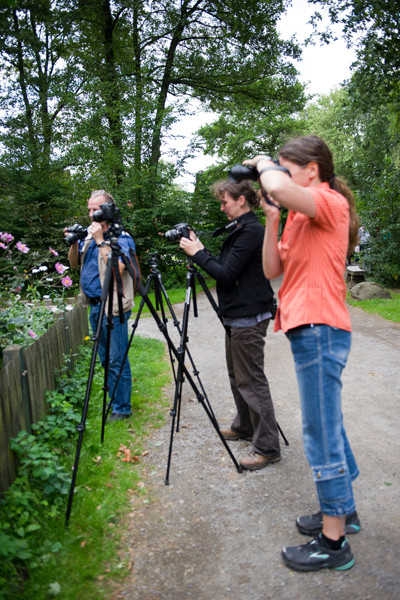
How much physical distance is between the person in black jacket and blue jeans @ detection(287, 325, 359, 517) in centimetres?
102

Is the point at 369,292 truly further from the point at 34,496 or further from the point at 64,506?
the point at 34,496

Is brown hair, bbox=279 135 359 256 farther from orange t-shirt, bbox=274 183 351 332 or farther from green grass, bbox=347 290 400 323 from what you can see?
green grass, bbox=347 290 400 323

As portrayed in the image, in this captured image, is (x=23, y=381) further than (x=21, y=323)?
No

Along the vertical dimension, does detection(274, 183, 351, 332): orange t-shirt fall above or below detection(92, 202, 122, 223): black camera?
below

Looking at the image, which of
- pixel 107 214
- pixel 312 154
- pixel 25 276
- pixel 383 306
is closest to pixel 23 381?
pixel 107 214

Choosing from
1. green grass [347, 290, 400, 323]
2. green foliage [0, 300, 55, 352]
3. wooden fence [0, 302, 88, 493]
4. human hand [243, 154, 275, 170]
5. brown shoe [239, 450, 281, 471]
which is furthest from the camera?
green grass [347, 290, 400, 323]

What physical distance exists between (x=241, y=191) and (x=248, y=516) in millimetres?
2091

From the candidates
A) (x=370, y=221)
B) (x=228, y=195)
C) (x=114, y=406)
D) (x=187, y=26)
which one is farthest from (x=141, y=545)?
(x=187, y=26)

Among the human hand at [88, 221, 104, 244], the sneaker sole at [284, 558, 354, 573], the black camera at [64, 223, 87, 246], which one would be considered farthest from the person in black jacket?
the black camera at [64, 223, 87, 246]

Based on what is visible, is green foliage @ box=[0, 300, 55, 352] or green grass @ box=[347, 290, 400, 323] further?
green grass @ box=[347, 290, 400, 323]

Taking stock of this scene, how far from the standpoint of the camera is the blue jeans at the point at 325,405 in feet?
7.30

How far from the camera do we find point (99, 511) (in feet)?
9.46

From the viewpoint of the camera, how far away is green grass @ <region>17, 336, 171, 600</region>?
7.59ft

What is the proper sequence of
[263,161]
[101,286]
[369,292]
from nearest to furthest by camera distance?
1. [263,161]
2. [101,286]
3. [369,292]
